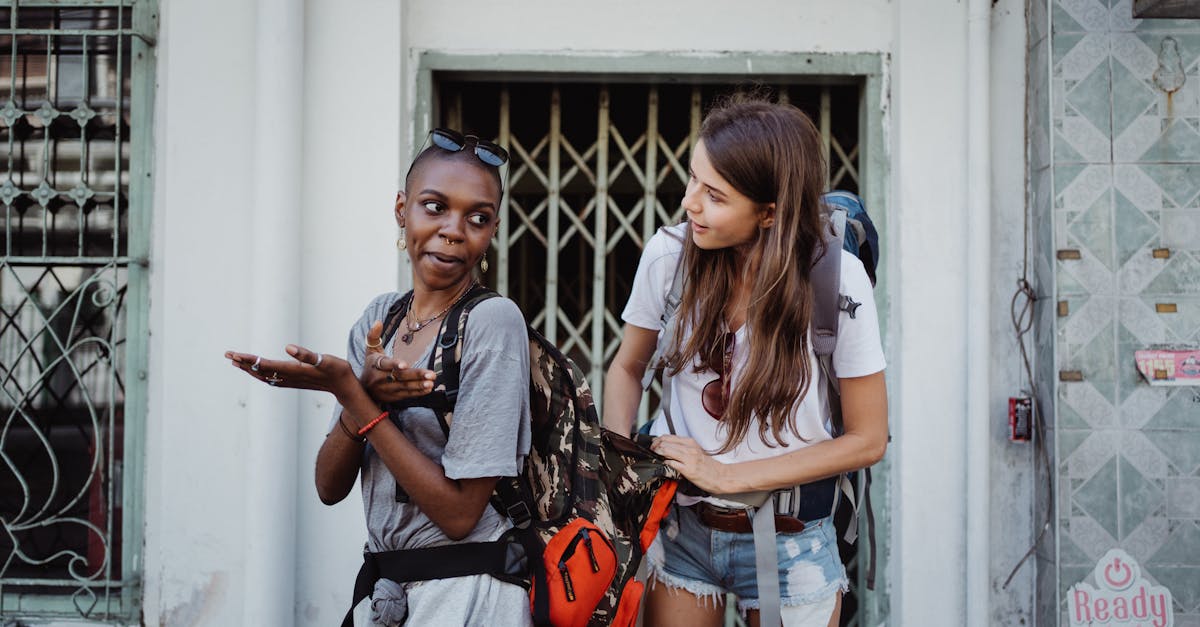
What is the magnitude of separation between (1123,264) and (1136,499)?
86 cm

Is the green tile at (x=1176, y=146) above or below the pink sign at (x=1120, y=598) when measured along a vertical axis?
above

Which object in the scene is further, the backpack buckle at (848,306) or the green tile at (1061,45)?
the green tile at (1061,45)

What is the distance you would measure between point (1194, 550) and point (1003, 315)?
1075mm

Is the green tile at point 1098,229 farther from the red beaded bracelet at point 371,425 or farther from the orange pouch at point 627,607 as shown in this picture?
the red beaded bracelet at point 371,425

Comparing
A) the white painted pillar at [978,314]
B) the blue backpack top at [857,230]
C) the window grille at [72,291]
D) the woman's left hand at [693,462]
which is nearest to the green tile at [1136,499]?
the white painted pillar at [978,314]

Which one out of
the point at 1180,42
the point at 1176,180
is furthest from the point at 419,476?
the point at 1180,42

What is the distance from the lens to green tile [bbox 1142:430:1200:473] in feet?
11.5

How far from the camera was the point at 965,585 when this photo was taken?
12.0 ft

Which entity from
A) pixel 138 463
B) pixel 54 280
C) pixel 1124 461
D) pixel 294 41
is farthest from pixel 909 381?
pixel 54 280

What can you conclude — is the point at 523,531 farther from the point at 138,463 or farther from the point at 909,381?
the point at 138,463

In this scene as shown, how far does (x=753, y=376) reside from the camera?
6.80 feet

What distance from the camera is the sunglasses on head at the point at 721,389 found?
2.18 meters

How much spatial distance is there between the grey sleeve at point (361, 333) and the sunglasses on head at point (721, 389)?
0.74 m

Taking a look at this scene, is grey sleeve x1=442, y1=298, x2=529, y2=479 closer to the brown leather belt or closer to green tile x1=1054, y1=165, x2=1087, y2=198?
the brown leather belt
